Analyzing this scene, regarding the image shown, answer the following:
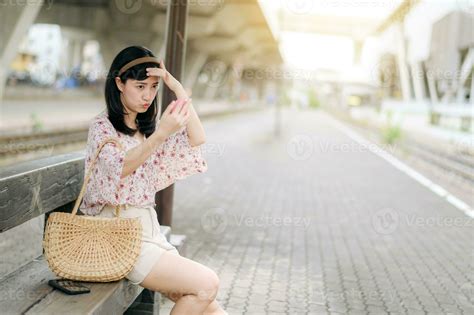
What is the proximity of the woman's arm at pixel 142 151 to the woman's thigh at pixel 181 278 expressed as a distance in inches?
18.7

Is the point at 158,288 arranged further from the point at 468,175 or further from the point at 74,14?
the point at 74,14

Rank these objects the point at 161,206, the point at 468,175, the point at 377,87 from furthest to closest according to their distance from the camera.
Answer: the point at 377,87, the point at 468,175, the point at 161,206

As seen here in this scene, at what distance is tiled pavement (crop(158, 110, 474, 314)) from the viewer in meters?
5.12

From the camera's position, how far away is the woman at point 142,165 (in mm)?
2992

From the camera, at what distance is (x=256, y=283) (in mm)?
5426

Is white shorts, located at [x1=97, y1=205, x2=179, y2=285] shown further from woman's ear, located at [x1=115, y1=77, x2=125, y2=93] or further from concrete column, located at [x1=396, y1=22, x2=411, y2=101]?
concrete column, located at [x1=396, y1=22, x2=411, y2=101]

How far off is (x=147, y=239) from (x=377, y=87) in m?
86.7

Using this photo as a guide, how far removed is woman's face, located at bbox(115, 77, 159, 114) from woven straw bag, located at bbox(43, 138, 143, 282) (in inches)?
11.6

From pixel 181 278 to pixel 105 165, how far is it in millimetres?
653

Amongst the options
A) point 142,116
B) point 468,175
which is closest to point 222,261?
point 142,116

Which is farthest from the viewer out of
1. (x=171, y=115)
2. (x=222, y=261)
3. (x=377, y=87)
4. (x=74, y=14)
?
(x=377, y=87)

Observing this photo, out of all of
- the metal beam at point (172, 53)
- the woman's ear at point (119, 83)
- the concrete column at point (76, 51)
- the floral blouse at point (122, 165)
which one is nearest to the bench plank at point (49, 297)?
the floral blouse at point (122, 165)

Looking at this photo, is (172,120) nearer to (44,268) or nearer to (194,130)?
(194,130)

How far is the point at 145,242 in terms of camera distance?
3.08 m
